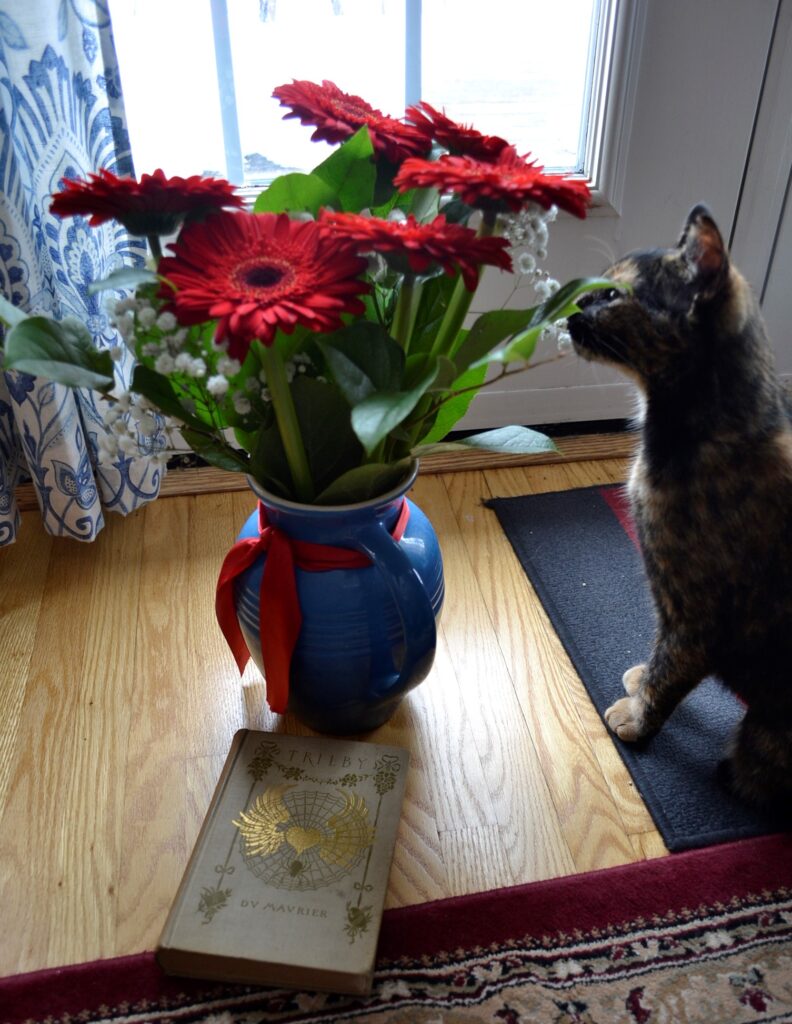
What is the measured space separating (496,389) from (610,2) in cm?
58

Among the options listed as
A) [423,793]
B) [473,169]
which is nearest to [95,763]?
[423,793]

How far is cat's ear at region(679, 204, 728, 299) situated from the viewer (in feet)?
2.35

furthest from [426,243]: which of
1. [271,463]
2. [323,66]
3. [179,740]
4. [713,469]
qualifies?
[323,66]

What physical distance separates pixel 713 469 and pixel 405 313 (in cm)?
34

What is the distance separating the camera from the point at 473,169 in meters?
0.57

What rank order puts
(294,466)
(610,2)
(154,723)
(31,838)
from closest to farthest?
(294,466) < (31,838) < (154,723) < (610,2)

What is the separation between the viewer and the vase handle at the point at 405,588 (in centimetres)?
75

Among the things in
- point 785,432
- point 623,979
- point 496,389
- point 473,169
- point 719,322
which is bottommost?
point 623,979

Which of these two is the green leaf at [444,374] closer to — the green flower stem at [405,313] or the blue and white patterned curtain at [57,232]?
the green flower stem at [405,313]

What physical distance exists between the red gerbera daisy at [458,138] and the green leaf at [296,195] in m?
0.09

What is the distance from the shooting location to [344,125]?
0.68m

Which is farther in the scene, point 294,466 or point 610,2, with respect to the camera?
point 610,2

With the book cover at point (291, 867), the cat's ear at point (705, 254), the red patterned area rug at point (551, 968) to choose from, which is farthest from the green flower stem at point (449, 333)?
the red patterned area rug at point (551, 968)

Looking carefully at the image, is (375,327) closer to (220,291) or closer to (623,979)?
(220,291)
